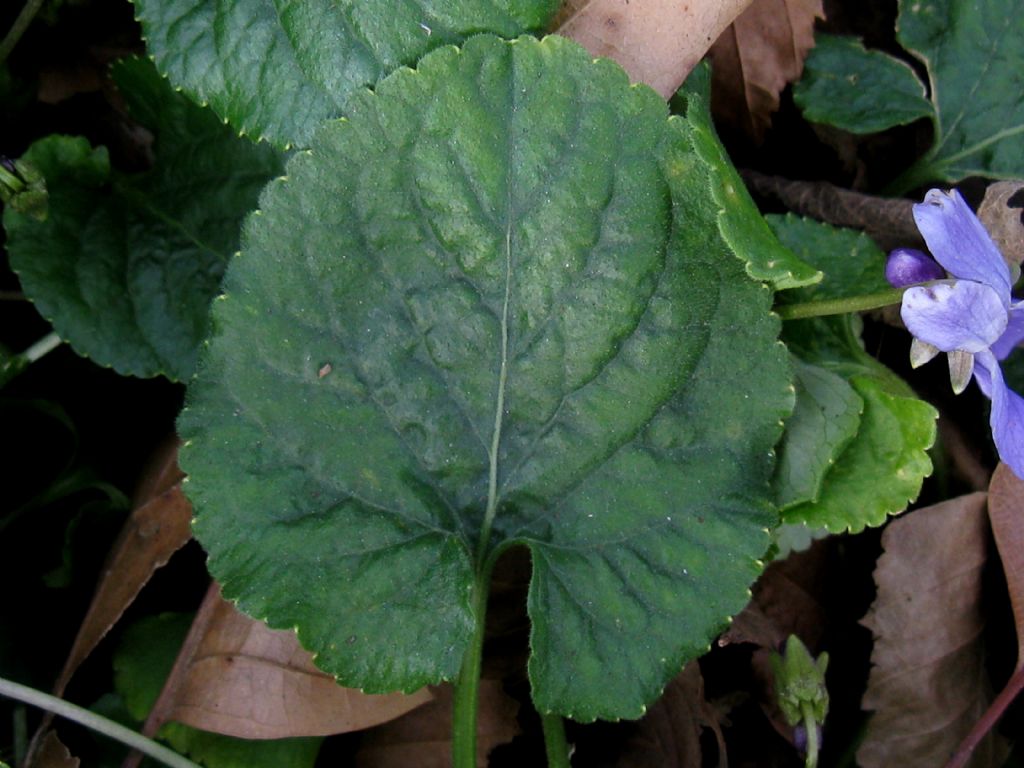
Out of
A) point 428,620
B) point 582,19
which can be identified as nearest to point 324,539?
point 428,620

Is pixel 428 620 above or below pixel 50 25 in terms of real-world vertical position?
below

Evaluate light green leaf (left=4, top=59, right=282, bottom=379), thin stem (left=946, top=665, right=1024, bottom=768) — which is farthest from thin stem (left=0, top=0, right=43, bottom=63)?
thin stem (left=946, top=665, right=1024, bottom=768)

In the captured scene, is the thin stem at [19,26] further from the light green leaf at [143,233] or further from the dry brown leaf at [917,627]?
the dry brown leaf at [917,627]

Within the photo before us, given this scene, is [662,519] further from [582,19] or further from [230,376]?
[582,19]

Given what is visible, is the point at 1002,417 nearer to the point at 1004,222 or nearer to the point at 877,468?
the point at 877,468

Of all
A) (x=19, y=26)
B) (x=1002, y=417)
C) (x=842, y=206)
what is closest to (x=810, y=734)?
(x=1002, y=417)
